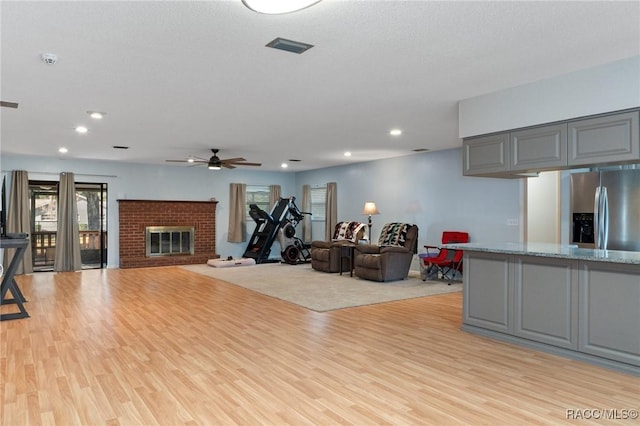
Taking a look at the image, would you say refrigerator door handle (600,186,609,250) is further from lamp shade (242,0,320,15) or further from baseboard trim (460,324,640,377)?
lamp shade (242,0,320,15)

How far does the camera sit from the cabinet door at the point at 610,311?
3.23 metres

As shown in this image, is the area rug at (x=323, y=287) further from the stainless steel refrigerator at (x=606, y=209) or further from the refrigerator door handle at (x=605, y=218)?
the refrigerator door handle at (x=605, y=218)

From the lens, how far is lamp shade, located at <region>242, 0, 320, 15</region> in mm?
2217

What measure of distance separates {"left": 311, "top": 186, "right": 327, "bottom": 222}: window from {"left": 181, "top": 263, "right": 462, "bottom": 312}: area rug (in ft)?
8.79

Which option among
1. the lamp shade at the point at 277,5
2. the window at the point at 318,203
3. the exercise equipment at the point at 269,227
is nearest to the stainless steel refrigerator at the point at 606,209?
the lamp shade at the point at 277,5

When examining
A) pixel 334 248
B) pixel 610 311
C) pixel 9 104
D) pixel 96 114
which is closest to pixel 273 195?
pixel 334 248

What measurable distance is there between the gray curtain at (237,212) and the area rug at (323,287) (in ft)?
7.05

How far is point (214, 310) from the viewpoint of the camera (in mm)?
5430

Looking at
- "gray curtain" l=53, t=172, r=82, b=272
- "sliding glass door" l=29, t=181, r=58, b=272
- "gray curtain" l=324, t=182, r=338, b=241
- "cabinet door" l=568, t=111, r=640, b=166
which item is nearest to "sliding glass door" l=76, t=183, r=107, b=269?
"gray curtain" l=53, t=172, r=82, b=272

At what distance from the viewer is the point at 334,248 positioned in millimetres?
8859

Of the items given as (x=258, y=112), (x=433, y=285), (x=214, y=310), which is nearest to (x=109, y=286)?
(x=214, y=310)

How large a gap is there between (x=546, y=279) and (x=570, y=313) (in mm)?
329

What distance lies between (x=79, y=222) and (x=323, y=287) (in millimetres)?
6178

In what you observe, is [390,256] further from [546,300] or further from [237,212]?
[237,212]
